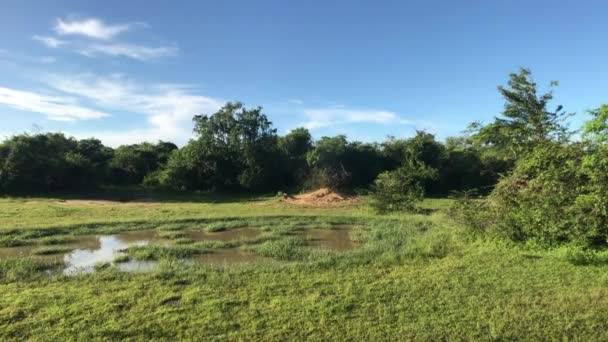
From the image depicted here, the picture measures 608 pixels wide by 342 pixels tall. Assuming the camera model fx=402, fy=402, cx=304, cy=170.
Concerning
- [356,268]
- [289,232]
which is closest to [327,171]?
[289,232]

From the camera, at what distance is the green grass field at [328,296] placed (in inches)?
171

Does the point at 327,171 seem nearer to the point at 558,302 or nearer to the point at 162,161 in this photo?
the point at 162,161

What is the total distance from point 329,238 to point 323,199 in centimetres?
1068

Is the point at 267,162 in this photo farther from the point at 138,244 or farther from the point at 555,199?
the point at 555,199

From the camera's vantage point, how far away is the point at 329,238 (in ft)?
37.3

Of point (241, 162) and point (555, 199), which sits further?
point (241, 162)

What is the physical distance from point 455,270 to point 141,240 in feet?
26.7

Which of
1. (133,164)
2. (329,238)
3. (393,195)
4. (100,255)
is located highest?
(133,164)

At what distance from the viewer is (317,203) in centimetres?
2098

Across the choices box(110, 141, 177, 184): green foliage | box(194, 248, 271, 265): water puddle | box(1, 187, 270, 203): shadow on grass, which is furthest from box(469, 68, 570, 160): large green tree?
box(110, 141, 177, 184): green foliage

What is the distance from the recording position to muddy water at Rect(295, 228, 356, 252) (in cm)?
1017

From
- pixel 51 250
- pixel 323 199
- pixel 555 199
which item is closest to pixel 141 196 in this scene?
pixel 323 199

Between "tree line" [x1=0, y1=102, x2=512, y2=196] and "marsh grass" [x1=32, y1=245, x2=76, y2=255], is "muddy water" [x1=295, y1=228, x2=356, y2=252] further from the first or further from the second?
A: "tree line" [x1=0, y1=102, x2=512, y2=196]

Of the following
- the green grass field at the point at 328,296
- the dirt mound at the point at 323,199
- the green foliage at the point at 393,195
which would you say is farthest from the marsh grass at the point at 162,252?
the dirt mound at the point at 323,199
